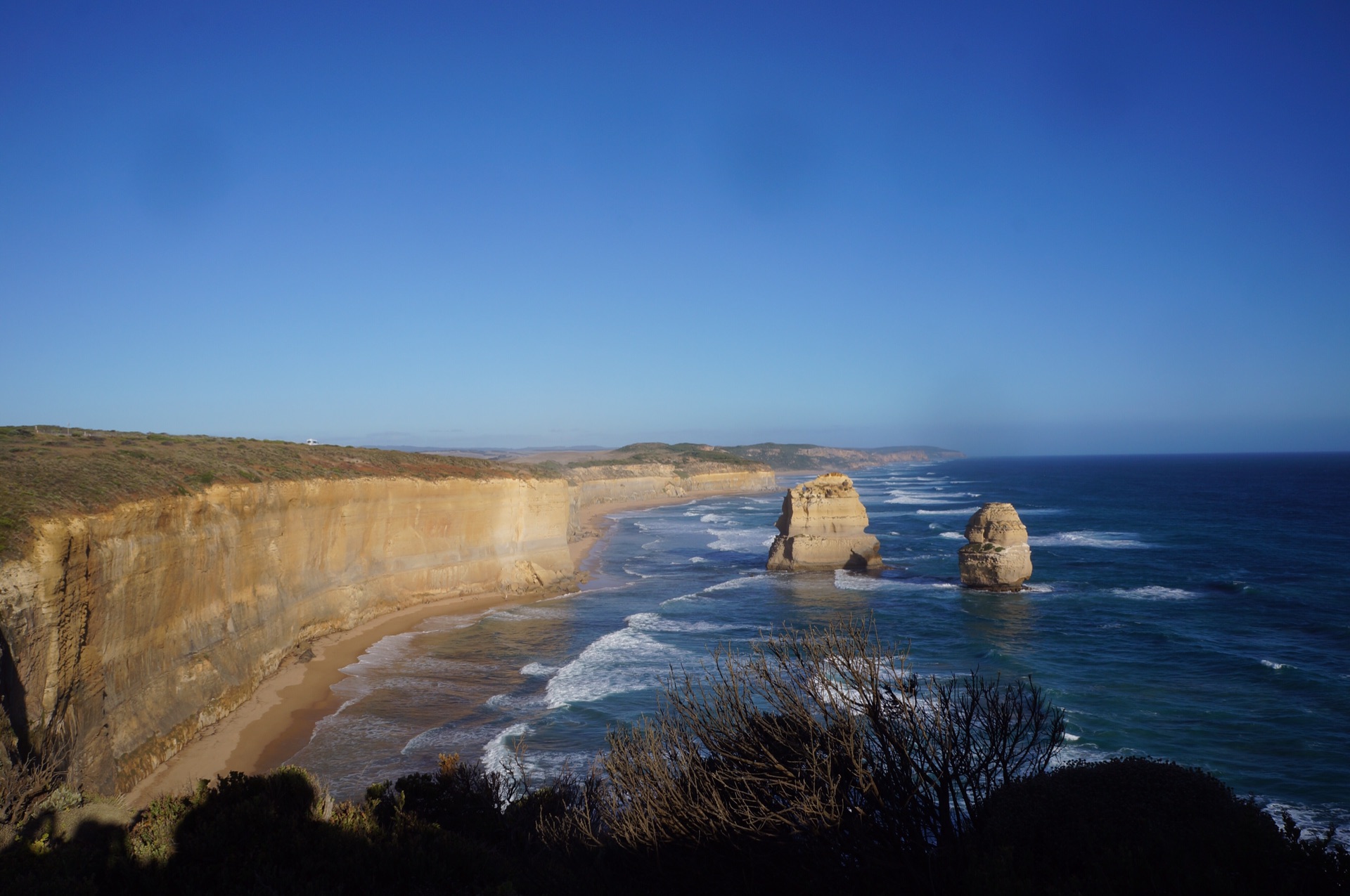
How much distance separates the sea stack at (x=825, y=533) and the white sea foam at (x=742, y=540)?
23.7 ft

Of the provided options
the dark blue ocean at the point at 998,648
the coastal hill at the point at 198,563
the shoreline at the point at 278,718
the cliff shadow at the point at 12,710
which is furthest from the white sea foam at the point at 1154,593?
the cliff shadow at the point at 12,710

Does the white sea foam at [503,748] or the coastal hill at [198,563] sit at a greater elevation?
the coastal hill at [198,563]

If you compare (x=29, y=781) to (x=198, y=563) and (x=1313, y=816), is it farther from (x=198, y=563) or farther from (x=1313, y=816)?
(x=1313, y=816)

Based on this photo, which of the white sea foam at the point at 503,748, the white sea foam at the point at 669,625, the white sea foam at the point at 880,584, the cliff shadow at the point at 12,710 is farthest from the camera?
the white sea foam at the point at 880,584

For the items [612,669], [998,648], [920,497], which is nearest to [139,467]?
[612,669]

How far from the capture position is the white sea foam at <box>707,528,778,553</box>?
167 feet

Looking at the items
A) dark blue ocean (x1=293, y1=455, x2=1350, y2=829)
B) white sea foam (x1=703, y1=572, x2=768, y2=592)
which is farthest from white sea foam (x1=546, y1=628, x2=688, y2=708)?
white sea foam (x1=703, y1=572, x2=768, y2=592)

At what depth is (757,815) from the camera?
7.71 meters

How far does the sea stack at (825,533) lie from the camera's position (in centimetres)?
3969

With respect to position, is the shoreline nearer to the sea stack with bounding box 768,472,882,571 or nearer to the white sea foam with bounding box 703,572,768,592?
the white sea foam with bounding box 703,572,768,592

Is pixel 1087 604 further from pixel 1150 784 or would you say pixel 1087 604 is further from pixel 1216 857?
pixel 1216 857

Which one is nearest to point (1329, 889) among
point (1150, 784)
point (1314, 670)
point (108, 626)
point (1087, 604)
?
point (1150, 784)

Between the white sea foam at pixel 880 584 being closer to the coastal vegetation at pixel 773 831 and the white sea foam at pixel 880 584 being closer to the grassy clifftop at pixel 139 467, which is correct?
the grassy clifftop at pixel 139 467

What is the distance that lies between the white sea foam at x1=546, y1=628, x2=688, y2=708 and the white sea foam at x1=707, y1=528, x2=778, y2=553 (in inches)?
906
